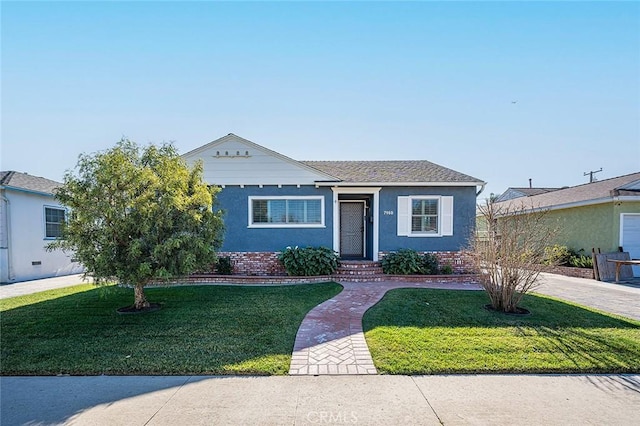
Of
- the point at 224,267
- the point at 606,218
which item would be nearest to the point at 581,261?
the point at 606,218

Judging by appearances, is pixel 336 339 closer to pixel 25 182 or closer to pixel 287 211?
pixel 287 211

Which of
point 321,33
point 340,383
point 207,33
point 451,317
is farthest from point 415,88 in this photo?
point 340,383

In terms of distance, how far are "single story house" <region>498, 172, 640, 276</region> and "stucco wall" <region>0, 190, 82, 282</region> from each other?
62.1 feet

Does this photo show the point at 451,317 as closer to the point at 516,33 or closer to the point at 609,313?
the point at 609,313

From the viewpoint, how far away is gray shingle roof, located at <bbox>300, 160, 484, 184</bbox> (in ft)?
37.2

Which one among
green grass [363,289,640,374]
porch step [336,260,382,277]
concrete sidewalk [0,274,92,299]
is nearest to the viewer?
green grass [363,289,640,374]

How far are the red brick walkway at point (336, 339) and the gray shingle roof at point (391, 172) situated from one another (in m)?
4.56

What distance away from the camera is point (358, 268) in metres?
11.1

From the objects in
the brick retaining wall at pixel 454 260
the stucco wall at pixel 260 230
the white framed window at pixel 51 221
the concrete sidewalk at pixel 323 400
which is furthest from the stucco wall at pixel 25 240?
the brick retaining wall at pixel 454 260

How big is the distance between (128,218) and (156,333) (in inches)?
87.5

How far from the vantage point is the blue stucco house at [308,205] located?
36.8 feet

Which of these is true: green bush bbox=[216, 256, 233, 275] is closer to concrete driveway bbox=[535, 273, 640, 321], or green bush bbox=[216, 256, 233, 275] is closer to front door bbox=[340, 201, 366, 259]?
front door bbox=[340, 201, 366, 259]

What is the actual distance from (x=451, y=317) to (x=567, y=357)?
214 centimetres

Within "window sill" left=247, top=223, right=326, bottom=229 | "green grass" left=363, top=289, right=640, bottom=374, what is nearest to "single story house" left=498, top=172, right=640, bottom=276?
"green grass" left=363, top=289, right=640, bottom=374
